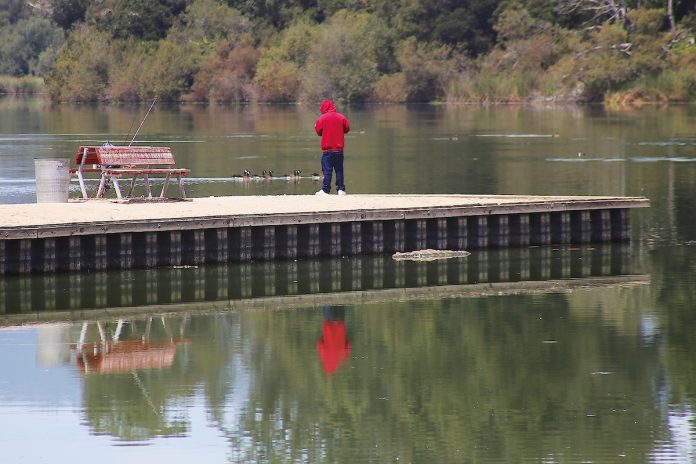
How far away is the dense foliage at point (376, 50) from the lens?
345ft

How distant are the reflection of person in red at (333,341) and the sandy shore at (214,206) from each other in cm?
417

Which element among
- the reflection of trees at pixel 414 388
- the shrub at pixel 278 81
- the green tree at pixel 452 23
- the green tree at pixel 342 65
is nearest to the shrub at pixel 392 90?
the green tree at pixel 342 65

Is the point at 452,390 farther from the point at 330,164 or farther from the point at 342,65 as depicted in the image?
the point at 342,65

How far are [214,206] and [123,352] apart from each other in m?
8.51

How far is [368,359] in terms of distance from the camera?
65.0ft

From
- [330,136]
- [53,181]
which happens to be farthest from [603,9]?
[53,181]

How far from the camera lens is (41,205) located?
92.2 ft

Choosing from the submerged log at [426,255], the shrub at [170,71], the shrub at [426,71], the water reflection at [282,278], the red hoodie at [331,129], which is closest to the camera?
the water reflection at [282,278]

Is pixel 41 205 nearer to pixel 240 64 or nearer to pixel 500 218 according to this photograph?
pixel 500 218

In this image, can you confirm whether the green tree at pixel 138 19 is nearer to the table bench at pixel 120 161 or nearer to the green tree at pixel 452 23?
the green tree at pixel 452 23

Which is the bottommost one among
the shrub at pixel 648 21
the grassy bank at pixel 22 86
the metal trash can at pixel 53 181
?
the metal trash can at pixel 53 181

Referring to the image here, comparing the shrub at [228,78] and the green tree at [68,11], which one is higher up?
the green tree at [68,11]

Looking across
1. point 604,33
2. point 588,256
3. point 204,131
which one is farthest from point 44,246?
point 604,33

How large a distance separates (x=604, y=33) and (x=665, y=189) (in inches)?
2631
